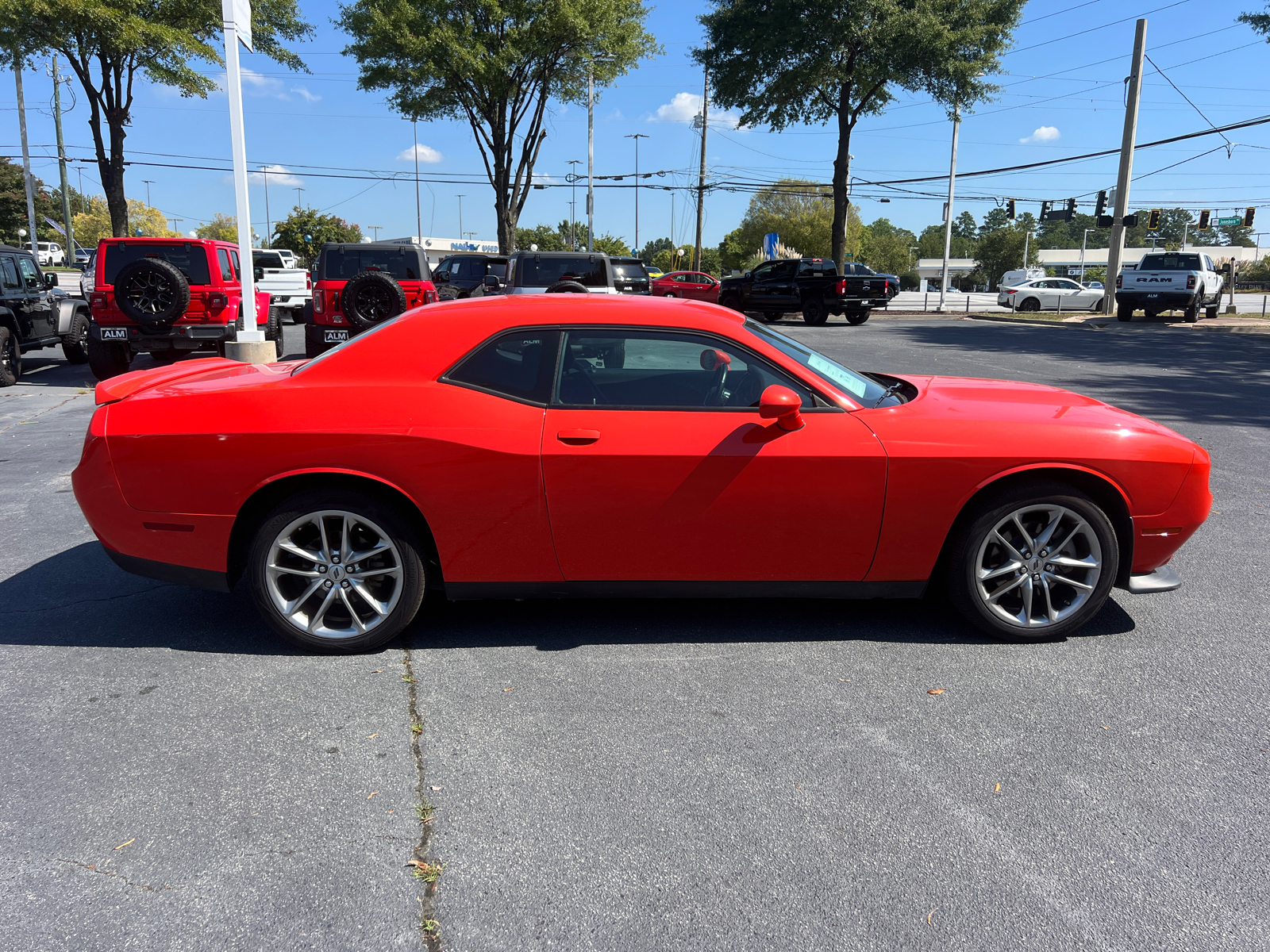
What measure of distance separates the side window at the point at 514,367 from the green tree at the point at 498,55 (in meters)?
25.2

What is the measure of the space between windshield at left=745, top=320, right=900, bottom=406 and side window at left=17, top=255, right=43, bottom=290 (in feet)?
41.7

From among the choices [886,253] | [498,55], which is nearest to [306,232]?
[498,55]

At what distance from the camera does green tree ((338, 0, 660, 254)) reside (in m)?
26.1

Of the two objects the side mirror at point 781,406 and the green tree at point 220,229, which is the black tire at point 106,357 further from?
the green tree at point 220,229

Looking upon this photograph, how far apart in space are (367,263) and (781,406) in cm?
1228

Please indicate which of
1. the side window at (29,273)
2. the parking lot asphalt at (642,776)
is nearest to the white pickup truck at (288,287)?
the side window at (29,273)

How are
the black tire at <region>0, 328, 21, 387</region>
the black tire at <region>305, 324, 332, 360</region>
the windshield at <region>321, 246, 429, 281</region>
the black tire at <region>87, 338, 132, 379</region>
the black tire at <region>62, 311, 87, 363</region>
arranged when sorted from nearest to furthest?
the black tire at <region>0, 328, 21, 387</region> < the black tire at <region>87, 338, 132, 379</region> < the black tire at <region>305, 324, 332, 360</region> < the black tire at <region>62, 311, 87, 363</region> < the windshield at <region>321, 246, 429, 281</region>

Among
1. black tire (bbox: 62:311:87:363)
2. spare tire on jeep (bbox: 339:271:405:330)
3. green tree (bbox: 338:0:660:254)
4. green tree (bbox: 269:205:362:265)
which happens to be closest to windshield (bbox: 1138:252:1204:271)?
green tree (bbox: 338:0:660:254)

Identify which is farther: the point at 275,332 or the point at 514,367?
the point at 275,332

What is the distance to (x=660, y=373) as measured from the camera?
3.89m

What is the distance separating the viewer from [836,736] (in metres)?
3.15

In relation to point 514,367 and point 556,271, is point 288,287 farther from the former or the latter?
point 514,367

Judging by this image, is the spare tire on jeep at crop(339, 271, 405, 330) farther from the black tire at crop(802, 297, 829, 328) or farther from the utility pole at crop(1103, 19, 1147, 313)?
the utility pole at crop(1103, 19, 1147, 313)

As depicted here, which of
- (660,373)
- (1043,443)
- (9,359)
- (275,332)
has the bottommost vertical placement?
(9,359)
